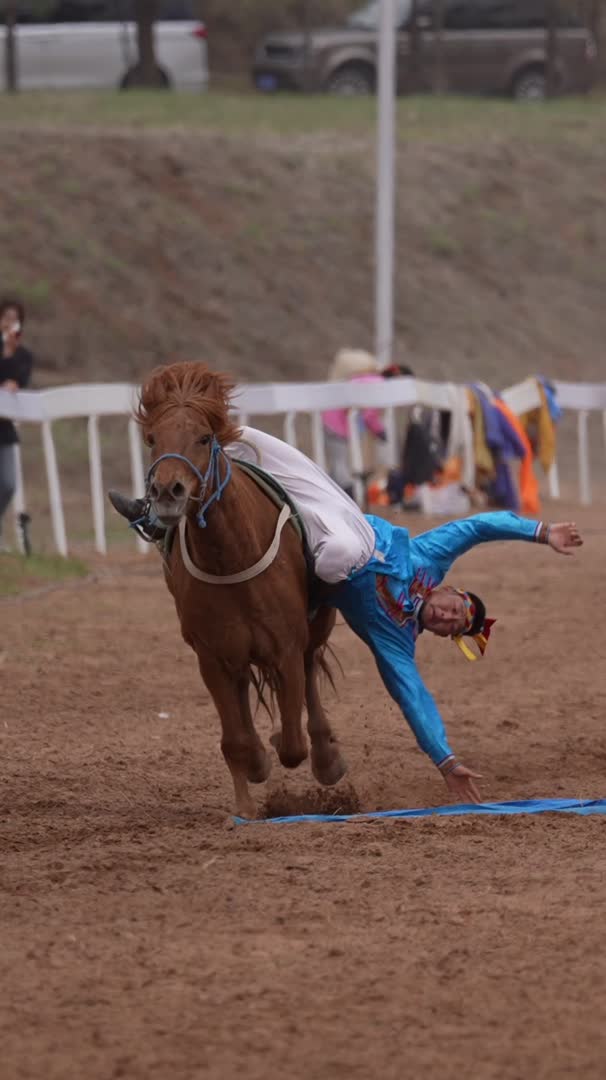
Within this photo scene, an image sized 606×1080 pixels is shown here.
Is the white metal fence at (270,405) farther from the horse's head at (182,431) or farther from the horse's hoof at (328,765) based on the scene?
the horse's head at (182,431)

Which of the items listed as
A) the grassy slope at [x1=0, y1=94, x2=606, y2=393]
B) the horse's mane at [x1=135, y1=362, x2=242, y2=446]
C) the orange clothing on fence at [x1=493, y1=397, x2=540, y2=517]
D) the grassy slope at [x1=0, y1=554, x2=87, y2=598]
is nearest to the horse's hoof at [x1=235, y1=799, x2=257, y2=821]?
the horse's mane at [x1=135, y1=362, x2=242, y2=446]

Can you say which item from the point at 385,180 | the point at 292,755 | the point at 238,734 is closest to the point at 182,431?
the point at 238,734

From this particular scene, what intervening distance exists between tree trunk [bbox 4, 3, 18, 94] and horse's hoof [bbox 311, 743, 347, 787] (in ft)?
82.0

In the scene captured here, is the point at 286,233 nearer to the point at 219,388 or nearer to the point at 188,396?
the point at 219,388

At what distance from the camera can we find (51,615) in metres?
12.7

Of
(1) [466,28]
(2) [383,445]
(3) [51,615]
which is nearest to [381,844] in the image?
(3) [51,615]

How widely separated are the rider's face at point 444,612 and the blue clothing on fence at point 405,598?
0.04 meters

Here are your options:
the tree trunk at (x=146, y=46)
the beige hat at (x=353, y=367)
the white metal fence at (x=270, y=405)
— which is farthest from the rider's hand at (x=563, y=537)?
the tree trunk at (x=146, y=46)

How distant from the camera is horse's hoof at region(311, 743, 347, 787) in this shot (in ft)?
26.6

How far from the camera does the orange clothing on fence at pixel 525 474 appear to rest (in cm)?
1878

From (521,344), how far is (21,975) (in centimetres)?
2512

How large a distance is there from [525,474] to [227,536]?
12.2m

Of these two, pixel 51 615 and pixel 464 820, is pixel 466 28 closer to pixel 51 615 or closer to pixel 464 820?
pixel 51 615

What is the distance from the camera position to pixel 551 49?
35906mm
